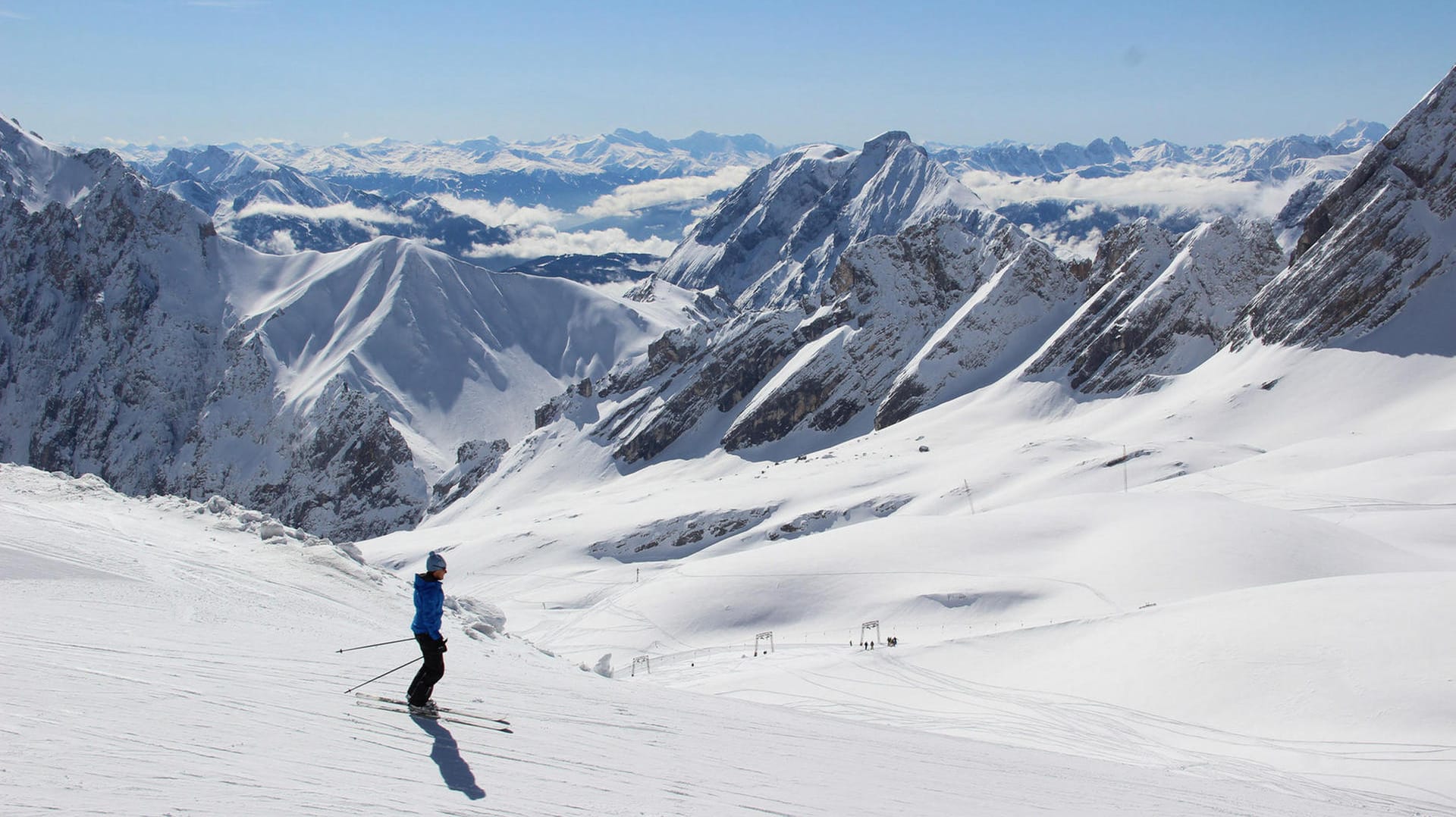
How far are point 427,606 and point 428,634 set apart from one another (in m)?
0.41

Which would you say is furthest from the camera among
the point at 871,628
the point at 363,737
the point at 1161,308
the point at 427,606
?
the point at 1161,308

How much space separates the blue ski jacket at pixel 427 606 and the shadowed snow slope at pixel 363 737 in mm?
1340

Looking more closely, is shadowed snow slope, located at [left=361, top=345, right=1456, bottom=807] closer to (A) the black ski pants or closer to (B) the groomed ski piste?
(B) the groomed ski piste

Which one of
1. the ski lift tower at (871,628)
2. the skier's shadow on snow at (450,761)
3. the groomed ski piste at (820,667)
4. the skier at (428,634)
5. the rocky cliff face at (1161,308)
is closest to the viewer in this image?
the skier's shadow on snow at (450,761)

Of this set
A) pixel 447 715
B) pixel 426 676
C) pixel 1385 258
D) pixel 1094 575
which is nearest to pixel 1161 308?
pixel 1385 258

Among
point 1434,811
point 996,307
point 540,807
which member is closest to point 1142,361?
point 996,307

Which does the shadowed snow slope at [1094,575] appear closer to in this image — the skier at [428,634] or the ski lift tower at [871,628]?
the ski lift tower at [871,628]

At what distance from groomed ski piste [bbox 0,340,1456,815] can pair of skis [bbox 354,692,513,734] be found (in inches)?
9.0

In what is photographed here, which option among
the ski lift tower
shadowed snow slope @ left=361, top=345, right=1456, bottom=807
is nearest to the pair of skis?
shadowed snow slope @ left=361, top=345, right=1456, bottom=807

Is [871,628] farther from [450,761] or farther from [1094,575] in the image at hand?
[450,761]

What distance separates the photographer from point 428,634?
1423cm

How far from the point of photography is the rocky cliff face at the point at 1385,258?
104312 mm

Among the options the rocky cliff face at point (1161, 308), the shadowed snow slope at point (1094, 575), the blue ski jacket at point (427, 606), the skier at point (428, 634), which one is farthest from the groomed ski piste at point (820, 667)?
the rocky cliff face at point (1161, 308)

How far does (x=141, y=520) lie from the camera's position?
94.0 ft
